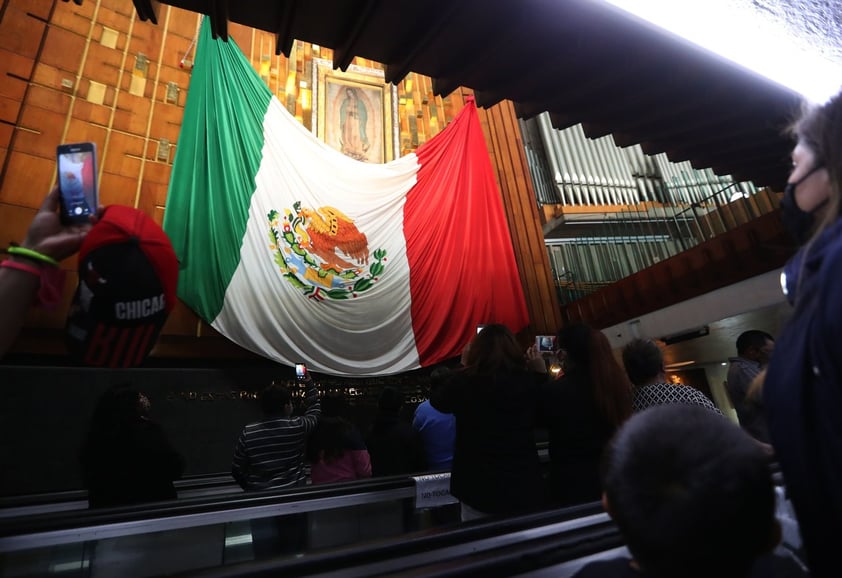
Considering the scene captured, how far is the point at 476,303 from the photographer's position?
4254 mm

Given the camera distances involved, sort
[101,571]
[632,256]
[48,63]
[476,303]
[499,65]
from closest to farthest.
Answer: [101,571] < [499,65] < [48,63] < [476,303] < [632,256]

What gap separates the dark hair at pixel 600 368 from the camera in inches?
52.7

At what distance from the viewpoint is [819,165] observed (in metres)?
0.60

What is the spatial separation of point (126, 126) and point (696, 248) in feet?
17.7

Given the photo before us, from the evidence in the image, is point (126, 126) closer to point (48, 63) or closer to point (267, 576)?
point (48, 63)

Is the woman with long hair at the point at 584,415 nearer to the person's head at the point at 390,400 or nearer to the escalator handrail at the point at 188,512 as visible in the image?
the escalator handrail at the point at 188,512

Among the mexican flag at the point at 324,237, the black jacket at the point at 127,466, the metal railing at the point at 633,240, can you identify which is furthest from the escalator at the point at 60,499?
the metal railing at the point at 633,240

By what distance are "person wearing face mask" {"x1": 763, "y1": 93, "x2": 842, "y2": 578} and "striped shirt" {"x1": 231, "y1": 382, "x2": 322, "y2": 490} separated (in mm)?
1803

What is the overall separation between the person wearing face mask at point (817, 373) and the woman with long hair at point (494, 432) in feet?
2.75

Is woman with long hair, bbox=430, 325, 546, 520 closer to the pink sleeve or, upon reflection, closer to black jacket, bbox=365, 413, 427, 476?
black jacket, bbox=365, 413, 427, 476

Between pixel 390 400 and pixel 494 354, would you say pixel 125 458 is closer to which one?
pixel 390 400

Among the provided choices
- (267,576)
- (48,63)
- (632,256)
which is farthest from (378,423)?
(632,256)

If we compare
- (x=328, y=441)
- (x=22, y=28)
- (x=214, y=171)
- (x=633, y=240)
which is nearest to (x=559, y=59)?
(x=328, y=441)

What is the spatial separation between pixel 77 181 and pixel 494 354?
3.87ft
